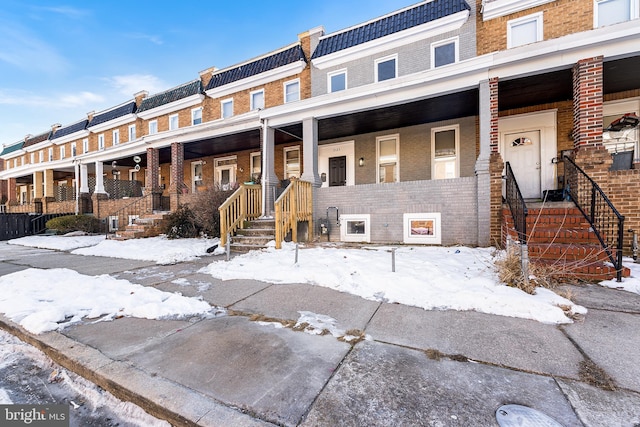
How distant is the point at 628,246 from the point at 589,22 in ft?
20.6

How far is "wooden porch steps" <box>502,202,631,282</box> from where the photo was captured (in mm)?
Result: 4027

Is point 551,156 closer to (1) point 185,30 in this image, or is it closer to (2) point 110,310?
(2) point 110,310

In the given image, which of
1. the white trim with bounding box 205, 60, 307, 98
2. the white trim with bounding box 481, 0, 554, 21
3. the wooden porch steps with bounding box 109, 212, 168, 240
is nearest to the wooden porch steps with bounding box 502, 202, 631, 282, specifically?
the white trim with bounding box 481, 0, 554, 21

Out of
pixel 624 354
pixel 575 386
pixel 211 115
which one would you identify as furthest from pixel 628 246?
pixel 211 115

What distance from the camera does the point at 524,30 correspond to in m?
8.24

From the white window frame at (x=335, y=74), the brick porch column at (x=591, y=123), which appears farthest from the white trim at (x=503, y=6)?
the white window frame at (x=335, y=74)

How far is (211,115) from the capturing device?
13.9m

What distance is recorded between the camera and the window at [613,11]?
23.5 ft

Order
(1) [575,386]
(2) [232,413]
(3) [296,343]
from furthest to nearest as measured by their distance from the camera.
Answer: (3) [296,343], (1) [575,386], (2) [232,413]

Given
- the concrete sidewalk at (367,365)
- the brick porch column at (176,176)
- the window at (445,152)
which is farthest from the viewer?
the brick porch column at (176,176)

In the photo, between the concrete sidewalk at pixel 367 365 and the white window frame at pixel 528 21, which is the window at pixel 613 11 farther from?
the concrete sidewalk at pixel 367 365

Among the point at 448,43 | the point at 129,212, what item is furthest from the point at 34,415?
the point at 129,212

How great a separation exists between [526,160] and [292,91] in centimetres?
919

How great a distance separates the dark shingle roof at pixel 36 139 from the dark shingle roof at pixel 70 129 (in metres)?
1.55
